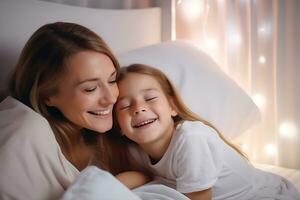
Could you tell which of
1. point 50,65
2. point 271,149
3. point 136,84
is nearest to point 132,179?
point 136,84

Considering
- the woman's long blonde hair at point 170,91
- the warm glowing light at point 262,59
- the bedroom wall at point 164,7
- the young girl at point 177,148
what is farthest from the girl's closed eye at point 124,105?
the warm glowing light at point 262,59

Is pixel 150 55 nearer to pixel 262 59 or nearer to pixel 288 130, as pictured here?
pixel 262 59

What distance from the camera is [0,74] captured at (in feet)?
3.60

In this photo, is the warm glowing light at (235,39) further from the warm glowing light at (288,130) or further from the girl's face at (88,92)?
the girl's face at (88,92)

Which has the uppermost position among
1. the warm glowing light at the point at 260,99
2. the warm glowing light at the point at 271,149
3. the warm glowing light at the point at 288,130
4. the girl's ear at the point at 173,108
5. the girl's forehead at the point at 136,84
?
the girl's forehead at the point at 136,84

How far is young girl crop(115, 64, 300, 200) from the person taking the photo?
101cm

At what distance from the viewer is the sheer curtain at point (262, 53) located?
1.61 meters

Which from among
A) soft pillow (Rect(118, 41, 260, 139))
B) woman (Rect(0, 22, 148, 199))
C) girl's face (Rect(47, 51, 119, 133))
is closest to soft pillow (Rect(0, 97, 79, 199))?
woman (Rect(0, 22, 148, 199))

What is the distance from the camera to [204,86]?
4.46 feet

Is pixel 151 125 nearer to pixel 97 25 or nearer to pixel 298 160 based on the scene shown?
pixel 97 25

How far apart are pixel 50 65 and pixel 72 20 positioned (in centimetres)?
38

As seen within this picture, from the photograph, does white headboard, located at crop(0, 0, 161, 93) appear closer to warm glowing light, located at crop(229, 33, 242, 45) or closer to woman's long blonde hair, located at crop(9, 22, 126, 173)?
woman's long blonde hair, located at crop(9, 22, 126, 173)

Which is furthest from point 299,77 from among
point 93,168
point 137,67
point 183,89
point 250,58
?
point 93,168

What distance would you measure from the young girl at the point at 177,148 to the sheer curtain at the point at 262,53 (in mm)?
536
